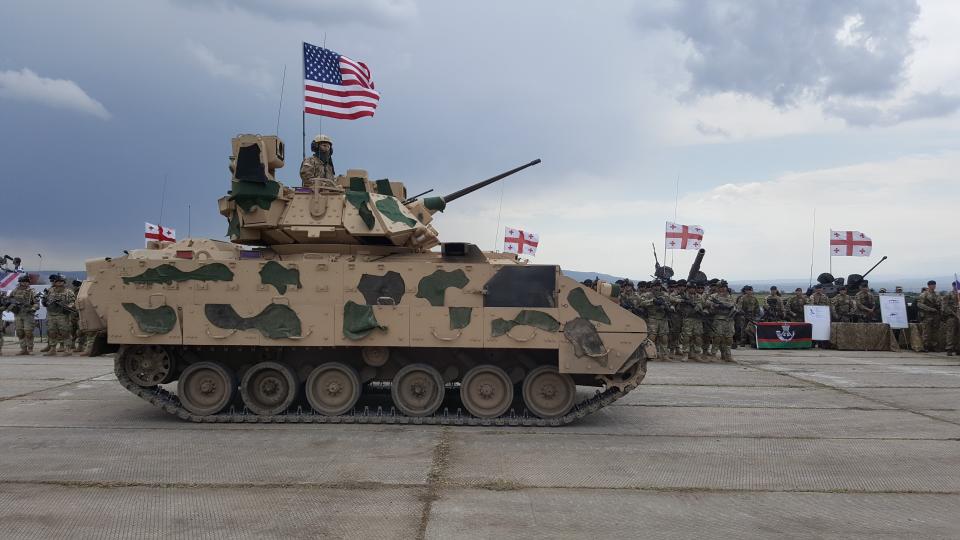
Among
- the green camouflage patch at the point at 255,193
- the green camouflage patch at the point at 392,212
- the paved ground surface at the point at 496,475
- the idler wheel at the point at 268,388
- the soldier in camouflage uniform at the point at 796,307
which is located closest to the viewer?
the paved ground surface at the point at 496,475

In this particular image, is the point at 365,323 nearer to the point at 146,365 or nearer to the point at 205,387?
the point at 205,387

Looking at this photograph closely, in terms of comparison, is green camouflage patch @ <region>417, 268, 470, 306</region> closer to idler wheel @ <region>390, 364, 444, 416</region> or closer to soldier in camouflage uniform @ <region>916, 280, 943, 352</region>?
idler wheel @ <region>390, 364, 444, 416</region>

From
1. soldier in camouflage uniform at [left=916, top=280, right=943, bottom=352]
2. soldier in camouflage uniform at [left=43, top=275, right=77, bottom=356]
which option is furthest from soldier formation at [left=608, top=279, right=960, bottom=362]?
soldier in camouflage uniform at [left=43, top=275, right=77, bottom=356]

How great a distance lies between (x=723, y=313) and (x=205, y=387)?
1306 cm

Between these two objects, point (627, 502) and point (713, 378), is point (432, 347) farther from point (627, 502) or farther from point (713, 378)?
point (713, 378)

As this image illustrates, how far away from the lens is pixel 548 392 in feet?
A: 34.1

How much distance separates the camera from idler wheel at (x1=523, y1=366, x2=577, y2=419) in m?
10.3

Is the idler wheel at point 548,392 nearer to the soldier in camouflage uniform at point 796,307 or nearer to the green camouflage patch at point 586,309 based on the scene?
the green camouflage patch at point 586,309

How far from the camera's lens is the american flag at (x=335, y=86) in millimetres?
13117

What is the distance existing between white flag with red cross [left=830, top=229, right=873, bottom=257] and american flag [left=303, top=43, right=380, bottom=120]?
17094 millimetres

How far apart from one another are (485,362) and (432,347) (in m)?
0.80

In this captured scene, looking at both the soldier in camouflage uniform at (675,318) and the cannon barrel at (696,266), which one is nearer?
the soldier in camouflage uniform at (675,318)

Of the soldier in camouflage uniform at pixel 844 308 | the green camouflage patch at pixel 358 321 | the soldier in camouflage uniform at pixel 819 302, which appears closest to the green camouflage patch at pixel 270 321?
the green camouflage patch at pixel 358 321

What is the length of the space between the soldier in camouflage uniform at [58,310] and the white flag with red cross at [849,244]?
2246 cm
